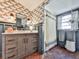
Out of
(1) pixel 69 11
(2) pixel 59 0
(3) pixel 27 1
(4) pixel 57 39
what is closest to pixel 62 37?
(4) pixel 57 39

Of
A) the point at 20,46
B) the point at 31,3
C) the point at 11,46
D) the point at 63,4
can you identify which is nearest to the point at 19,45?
the point at 20,46

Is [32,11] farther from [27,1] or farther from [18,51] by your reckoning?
[18,51]

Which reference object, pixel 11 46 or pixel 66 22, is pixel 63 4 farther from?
pixel 11 46

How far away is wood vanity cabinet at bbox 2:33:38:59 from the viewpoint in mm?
2170

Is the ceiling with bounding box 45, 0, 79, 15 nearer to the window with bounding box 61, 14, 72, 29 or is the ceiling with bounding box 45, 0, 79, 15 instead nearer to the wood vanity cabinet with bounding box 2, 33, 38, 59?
the window with bounding box 61, 14, 72, 29

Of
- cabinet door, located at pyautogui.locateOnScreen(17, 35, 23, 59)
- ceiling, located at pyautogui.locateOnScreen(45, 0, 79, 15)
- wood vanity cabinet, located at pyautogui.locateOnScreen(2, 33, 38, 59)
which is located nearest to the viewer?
wood vanity cabinet, located at pyautogui.locateOnScreen(2, 33, 38, 59)

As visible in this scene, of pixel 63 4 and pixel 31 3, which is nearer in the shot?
pixel 31 3

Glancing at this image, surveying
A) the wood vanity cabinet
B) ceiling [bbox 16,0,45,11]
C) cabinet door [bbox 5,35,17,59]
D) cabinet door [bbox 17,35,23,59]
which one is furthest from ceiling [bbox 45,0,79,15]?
cabinet door [bbox 5,35,17,59]

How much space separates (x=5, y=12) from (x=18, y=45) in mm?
1166

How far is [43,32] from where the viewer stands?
334 cm

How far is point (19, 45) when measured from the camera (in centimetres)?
260

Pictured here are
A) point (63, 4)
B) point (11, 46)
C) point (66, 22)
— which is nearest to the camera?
point (11, 46)

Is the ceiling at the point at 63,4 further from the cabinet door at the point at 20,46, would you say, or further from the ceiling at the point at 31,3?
the cabinet door at the point at 20,46

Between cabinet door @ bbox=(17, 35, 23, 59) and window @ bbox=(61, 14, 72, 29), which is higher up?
window @ bbox=(61, 14, 72, 29)
